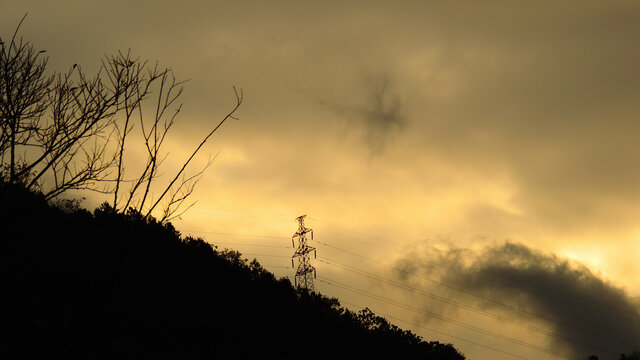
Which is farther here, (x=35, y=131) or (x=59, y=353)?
(x=35, y=131)

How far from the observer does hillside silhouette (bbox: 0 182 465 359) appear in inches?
473

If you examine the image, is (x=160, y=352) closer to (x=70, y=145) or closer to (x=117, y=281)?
(x=117, y=281)

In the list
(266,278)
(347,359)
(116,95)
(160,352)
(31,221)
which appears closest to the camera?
(116,95)

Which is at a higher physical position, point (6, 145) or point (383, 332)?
Result: point (6, 145)

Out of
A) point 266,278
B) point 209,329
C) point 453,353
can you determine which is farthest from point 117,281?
point 453,353

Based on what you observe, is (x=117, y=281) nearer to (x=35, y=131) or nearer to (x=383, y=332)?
(x=35, y=131)

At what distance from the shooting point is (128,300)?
51.4 feet

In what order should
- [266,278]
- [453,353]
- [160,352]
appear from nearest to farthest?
1. [160,352]
2. [266,278]
3. [453,353]

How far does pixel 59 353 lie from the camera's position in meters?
11.0

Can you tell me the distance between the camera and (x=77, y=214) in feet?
76.5

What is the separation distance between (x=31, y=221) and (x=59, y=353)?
29.0ft

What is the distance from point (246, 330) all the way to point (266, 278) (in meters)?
13.9

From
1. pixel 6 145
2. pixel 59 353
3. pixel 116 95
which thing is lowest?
pixel 59 353

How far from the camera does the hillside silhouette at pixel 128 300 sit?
473 inches
